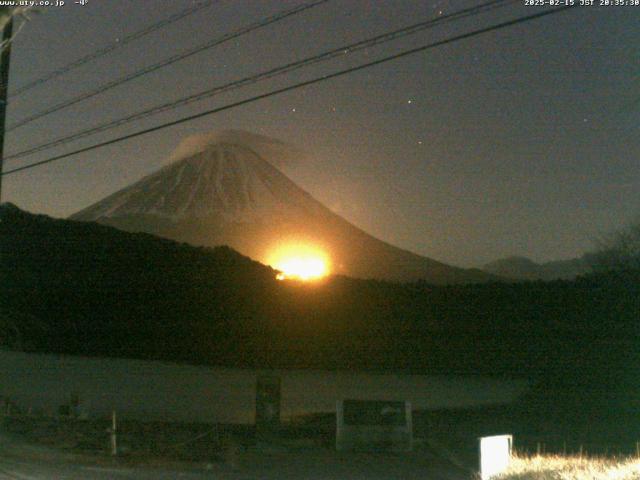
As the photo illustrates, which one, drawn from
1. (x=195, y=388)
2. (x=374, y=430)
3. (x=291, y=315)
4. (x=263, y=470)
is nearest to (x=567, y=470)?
(x=263, y=470)

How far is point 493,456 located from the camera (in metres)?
11.3

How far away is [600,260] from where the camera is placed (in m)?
35.0

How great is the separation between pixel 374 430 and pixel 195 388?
32.7 feet

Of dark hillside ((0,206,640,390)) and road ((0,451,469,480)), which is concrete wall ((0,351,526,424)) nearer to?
dark hillside ((0,206,640,390))

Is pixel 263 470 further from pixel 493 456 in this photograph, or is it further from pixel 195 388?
pixel 195 388

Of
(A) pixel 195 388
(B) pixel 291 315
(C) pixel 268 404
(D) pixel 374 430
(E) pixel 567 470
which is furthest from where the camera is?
(B) pixel 291 315

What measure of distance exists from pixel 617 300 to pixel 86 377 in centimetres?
1801

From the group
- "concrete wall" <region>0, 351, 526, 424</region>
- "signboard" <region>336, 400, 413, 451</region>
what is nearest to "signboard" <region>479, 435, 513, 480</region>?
"signboard" <region>336, 400, 413, 451</region>

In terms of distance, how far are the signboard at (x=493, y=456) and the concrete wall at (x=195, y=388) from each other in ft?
37.1

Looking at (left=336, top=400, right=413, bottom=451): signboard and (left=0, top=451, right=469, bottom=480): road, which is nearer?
(left=0, top=451, right=469, bottom=480): road

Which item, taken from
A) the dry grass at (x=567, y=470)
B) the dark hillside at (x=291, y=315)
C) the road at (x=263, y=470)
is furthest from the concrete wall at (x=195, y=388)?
the dry grass at (x=567, y=470)

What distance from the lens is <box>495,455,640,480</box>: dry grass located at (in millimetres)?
9445

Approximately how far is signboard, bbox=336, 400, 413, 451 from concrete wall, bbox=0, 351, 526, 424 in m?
6.80

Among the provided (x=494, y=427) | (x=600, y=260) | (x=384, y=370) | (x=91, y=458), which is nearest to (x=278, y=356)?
(x=384, y=370)
